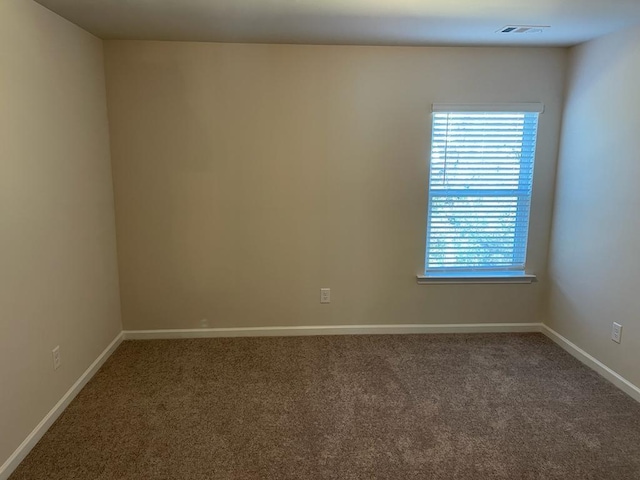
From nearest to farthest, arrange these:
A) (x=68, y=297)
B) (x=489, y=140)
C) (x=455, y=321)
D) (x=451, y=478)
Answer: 1. (x=451, y=478)
2. (x=68, y=297)
3. (x=489, y=140)
4. (x=455, y=321)

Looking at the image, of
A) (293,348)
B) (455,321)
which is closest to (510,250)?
(455,321)

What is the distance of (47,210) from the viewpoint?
7.93 ft

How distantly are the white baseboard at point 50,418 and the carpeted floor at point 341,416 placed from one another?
0.14 ft

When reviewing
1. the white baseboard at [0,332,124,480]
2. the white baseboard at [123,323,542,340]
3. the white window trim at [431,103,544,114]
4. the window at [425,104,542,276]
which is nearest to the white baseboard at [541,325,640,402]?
the white baseboard at [123,323,542,340]

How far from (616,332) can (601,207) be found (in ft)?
2.79

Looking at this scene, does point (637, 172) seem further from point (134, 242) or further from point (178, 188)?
point (134, 242)

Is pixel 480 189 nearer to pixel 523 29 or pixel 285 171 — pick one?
pixel 523 29

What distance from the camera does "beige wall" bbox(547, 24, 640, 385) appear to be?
2.77 m

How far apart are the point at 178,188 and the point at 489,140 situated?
247 cm

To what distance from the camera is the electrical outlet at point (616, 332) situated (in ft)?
9.48

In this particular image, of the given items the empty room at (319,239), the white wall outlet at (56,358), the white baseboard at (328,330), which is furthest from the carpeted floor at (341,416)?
the white wall outlet at (56,358)

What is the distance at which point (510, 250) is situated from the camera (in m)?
3.66

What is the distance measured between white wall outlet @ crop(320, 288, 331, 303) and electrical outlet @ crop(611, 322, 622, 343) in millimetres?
2026

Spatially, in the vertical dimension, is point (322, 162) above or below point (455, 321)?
above
